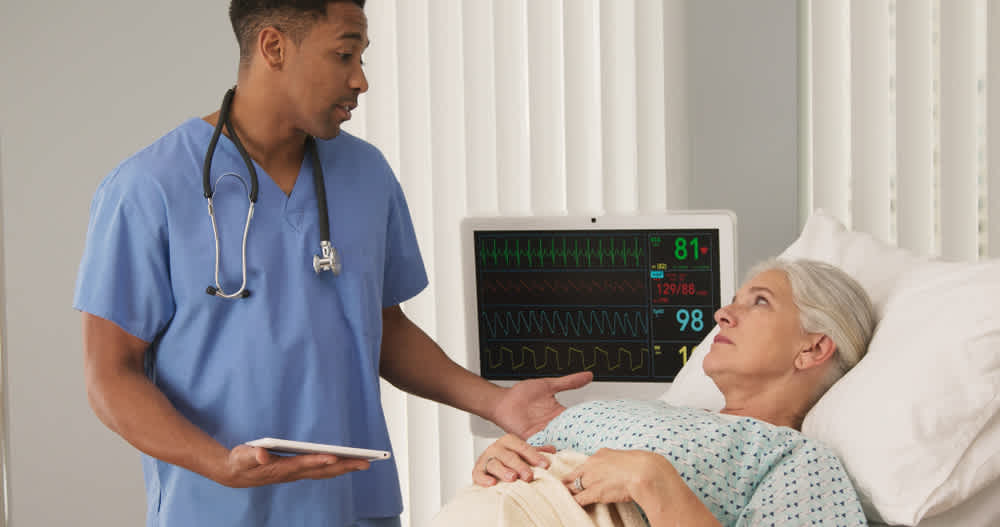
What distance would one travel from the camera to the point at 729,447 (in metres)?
1.43

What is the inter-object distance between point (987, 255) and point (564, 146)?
42.9 inches

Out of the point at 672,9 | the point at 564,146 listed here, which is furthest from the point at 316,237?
the point at 672,9

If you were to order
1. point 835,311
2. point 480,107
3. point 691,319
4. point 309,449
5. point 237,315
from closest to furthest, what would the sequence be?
point 309,449, point 237,315, point 835,311, point 691,319, point 480,107

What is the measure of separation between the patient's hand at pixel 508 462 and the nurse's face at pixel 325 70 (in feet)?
1.94

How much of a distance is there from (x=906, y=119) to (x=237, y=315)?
5.49 feet

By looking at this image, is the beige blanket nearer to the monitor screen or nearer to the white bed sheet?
the white bed sheet

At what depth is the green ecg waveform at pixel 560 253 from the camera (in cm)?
206

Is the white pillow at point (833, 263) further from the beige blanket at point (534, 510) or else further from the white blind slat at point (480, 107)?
the white blind slat at point (480, 107)

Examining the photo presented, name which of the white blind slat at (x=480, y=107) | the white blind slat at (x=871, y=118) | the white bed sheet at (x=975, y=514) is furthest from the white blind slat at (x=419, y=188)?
the white bed sheet at (x=975, y=514)

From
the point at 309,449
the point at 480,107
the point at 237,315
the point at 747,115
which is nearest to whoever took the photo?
the point at 309,449

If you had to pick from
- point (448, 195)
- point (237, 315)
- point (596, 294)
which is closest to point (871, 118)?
point (596, 294)

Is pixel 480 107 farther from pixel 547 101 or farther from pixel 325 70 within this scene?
pixel 325 70

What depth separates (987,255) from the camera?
2281 millimetres

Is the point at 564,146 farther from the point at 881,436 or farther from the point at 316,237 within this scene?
the point at 881,436
